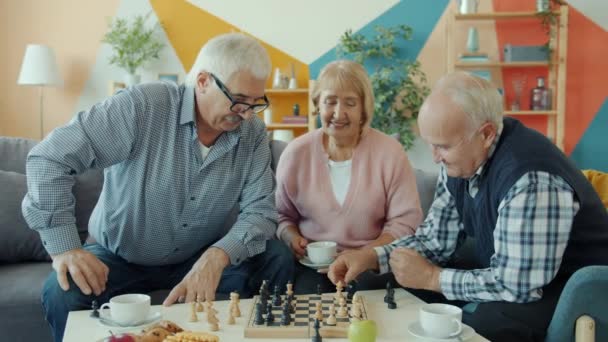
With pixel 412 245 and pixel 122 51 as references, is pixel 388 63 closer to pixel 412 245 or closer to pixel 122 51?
pixel 122 51

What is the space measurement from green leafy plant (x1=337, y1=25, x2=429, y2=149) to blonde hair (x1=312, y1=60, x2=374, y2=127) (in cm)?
264

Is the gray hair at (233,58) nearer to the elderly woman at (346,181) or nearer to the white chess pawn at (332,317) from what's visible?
the elderly woman at (346,181)

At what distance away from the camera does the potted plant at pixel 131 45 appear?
4.89m

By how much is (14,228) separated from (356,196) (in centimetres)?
140

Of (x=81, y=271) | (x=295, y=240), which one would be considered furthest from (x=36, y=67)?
(x=81, y=271)

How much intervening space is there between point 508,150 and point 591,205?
26 centimetres

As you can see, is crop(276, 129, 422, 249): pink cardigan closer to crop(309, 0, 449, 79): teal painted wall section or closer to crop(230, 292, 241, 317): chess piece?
crop(230, 292, 241, 317): chess piece

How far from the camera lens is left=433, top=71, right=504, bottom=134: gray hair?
4.99 ft

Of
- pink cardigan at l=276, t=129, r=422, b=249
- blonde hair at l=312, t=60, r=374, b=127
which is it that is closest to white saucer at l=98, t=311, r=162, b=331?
pink cardigan at l=276, t=129, r=422, b=249

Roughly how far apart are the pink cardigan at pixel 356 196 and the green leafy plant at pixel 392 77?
269cm

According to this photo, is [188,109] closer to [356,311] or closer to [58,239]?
[58,239]

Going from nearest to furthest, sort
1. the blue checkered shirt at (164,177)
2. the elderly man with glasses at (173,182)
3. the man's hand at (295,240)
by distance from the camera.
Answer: the elderly man with glasses at (173,182)
the blue checkered shirt at (164,177)
the man's hand at (295,240)

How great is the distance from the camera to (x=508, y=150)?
5.00 ft

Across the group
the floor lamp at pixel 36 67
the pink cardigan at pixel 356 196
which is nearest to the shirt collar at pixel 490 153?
the pink cardigan at pixel 356 196
